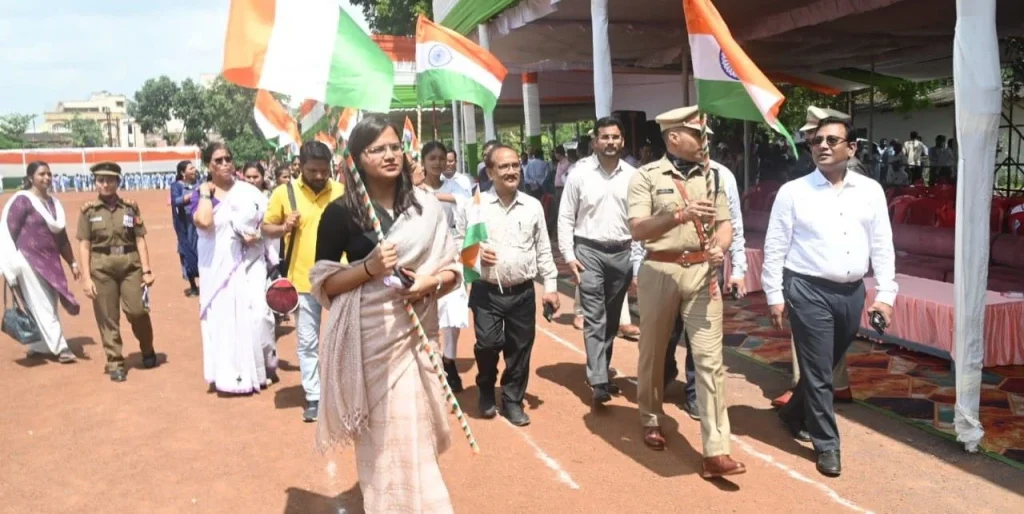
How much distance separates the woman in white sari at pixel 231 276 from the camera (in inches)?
245

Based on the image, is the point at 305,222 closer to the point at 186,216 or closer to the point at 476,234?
the point at 476,234

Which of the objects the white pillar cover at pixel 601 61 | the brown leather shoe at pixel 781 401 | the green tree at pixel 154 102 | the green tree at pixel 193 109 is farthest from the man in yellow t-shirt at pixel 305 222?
the green tree at pixel 154 102

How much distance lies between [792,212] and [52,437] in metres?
5.09

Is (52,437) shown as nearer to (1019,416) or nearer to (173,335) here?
(173,335)

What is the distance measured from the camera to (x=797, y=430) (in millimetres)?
5086

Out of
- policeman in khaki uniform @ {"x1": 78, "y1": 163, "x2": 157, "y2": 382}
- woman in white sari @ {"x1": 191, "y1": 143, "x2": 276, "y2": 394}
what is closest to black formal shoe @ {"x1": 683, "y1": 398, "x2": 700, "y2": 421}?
woman in white sari @ {"x1": 191, "y1": 143, "x2": 276, "y2": 394}

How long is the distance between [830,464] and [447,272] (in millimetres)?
2495

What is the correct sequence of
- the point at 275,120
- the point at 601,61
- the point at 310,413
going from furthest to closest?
the point at 601,61
the point at 275,120
the point at 310,413

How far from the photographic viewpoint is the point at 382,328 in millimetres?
3273

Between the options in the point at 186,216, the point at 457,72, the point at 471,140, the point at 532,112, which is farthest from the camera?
the point at 471,140

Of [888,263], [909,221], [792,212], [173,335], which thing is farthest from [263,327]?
[909,221]

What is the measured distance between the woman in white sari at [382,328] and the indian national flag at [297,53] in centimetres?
18

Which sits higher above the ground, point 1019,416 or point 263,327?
point 263,327

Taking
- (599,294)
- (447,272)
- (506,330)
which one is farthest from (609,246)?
(447,272)
